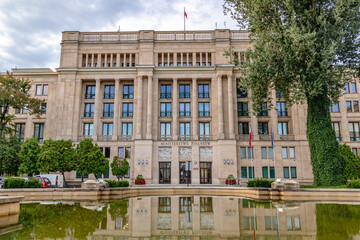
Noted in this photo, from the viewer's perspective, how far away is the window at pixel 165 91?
168 feet

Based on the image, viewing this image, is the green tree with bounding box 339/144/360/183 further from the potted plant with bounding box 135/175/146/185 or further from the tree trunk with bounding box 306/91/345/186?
the potted plant with bounding box 135/175/146/185

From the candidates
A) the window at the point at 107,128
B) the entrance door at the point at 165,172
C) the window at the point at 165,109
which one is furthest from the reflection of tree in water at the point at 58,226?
the window at the point at 107,128

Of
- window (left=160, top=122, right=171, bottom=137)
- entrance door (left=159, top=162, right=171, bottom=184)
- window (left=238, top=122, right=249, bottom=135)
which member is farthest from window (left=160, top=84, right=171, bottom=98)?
window (left=238, top=122, right=249, bottom=135)

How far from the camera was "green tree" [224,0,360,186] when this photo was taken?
21156mm

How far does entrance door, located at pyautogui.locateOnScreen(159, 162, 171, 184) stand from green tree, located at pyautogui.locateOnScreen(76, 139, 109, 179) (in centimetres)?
1278

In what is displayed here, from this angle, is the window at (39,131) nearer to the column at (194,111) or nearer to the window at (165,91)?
the window at (165,91)

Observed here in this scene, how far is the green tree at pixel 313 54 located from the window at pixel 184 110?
25.5m

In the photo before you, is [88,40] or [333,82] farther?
[88,40]

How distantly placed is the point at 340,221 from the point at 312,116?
16.8m

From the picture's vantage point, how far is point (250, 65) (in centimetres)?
2422

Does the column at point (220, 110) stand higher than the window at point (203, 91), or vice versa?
the window at point (203, 91)

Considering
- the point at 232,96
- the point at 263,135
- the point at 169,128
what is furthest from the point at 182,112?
the point at 263,135

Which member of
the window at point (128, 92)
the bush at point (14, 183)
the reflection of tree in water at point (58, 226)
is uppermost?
the window at point (128, 92)

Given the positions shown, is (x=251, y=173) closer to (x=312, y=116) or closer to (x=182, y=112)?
(x=182, y=112)
